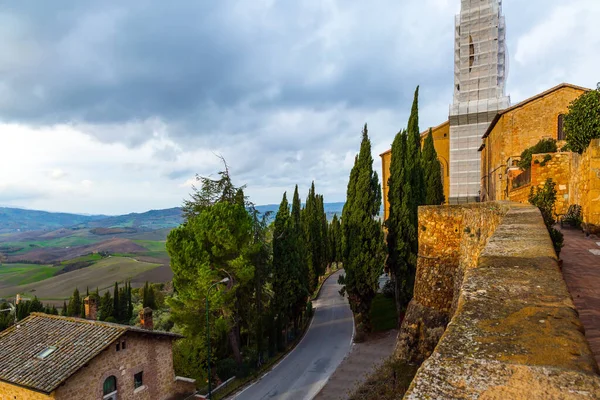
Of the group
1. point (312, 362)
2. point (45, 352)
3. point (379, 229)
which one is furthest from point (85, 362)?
point (379, 229)

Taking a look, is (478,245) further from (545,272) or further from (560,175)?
(560,175)

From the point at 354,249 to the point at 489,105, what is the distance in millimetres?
24498

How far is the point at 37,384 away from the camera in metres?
12.1

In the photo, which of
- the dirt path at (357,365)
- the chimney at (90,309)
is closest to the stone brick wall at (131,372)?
the chimney at (90,309)

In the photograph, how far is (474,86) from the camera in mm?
36469

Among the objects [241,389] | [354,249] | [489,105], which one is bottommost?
[241,389]

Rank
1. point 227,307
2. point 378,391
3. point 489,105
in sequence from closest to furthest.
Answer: point 378,391, point 227,307, point 489,105

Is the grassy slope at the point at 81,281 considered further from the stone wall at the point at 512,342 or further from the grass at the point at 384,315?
the stone wall at the point at 512,342

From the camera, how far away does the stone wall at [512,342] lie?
148 centimetres

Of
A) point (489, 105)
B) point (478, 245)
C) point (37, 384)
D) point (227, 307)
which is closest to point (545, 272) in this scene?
point (478, 245)

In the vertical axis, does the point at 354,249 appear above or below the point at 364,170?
below

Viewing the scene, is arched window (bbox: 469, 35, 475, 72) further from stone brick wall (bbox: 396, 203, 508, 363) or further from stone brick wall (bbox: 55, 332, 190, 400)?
stone brick wall (bbox: 55, 332, 190, 400)

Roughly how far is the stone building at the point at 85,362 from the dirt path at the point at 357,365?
6917 millimetres

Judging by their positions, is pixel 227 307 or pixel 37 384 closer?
pixel 37 384
